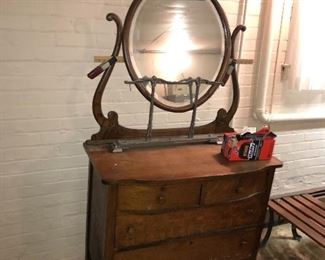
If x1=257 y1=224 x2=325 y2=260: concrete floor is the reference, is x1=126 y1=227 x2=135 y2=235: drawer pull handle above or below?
above

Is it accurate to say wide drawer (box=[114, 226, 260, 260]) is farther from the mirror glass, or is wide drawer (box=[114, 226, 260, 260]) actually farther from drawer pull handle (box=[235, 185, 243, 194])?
the mirror glass

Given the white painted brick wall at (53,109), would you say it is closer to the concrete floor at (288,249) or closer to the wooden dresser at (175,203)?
the wooden dresser at (175,203)

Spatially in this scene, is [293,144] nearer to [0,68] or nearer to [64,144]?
[64,144]

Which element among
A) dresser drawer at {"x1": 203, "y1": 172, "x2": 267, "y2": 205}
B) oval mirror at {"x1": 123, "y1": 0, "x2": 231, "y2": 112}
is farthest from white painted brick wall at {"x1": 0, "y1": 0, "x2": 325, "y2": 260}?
dresser drawer at {"x1": 203, "y1": 172, "x2": 267, "y2": 205}

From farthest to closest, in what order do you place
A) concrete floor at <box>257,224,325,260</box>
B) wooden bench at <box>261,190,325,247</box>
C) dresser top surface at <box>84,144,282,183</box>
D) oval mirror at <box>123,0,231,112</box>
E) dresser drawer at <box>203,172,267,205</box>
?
concrete floor at <box>257,224,325,260</box> → wooden bench at <box>261,190,325,247</box> → oval mirror at <box>123,0,231,112</box> → dresser drawer at <box>203,172,267,205</box> → dresser top surface at <box>84,144,282,183</box>

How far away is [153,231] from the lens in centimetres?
151

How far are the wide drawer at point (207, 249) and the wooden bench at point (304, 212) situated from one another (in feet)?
0.97

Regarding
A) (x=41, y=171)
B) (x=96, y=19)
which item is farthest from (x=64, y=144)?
(x=96, y=19)

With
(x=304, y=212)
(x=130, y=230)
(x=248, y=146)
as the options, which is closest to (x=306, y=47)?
(x=248, y=146)

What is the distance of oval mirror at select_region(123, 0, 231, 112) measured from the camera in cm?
164

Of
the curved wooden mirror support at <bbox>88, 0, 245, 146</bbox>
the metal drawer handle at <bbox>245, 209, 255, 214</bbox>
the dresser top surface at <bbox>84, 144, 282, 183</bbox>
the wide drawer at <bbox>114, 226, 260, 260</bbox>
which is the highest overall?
the curved wooden mirror support at <bbox>88, 0, 245, 146</bbox>

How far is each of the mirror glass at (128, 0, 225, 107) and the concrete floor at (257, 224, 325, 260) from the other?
43.0 inches

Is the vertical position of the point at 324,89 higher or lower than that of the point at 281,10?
lower

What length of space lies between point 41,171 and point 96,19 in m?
0.75
